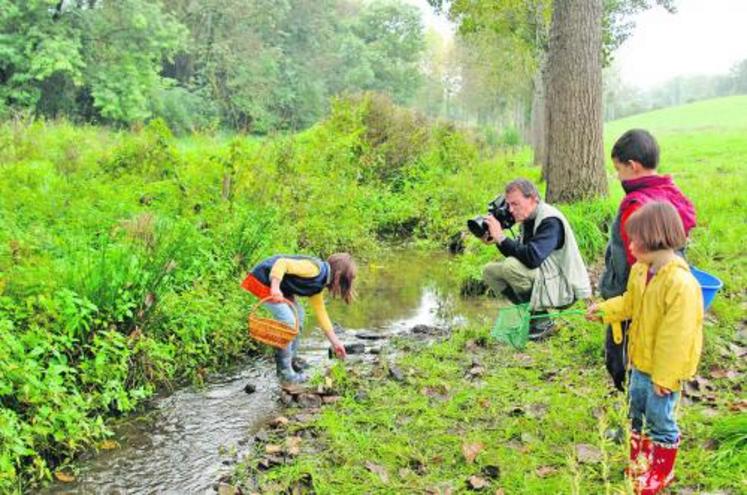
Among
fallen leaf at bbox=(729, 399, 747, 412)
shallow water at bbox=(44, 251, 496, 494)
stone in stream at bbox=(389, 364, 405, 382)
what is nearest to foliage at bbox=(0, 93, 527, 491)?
shallow water at bbox=(44, 251, 496, 494)

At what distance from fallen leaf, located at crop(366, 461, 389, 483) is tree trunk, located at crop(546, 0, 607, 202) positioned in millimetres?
6041

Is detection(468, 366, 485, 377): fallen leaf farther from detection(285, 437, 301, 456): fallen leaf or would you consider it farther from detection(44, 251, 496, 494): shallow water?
detection(285, 437, 301, 456): fallen leaf

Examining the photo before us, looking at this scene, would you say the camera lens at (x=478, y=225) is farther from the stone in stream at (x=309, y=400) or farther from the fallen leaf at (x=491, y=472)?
the fallen leaf at (x=491, y=472)

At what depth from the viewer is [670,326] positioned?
10.0 ft

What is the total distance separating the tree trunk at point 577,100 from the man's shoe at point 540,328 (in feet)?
10.9

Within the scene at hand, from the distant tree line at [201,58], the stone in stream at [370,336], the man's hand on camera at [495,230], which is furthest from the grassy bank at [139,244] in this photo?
the man's hand on camera at [495,230]

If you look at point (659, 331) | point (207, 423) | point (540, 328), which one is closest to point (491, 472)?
point (659, 331)

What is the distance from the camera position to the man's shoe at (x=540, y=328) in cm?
593

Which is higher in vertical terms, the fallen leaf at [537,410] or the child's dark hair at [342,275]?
the child's dark hair at [342,275]

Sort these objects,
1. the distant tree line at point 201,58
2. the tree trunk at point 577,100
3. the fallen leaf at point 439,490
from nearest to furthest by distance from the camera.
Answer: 1. the fallen leaf at point 439,490
2. the tree trunk at point 577,100
3. the distant tree line at point 201,58

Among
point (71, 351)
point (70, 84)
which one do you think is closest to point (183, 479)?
point (71, 351)

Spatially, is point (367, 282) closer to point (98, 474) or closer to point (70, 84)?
point (98, 474)

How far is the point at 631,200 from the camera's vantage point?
3715mm

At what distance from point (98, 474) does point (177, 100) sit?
36.9 metres
